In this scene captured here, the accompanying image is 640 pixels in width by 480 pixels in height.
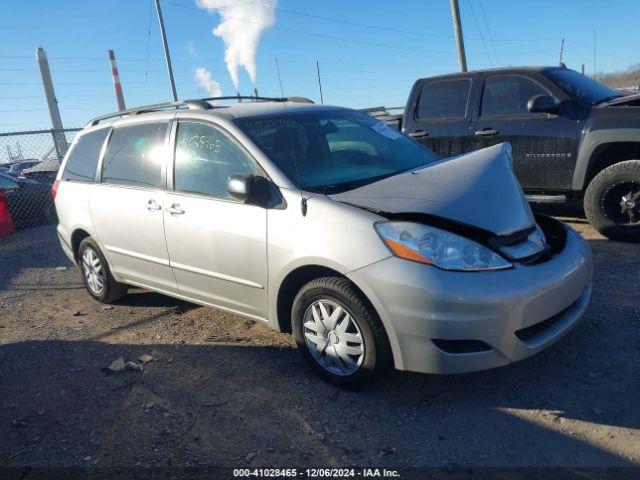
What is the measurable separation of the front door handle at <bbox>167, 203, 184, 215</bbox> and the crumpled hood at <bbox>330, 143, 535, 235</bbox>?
51.1 inches

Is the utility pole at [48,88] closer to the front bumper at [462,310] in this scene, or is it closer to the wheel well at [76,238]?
the wheel well at [76,238]

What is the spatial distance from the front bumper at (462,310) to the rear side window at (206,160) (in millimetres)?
1265

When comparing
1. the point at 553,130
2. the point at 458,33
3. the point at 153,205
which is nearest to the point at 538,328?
the point at 153,205

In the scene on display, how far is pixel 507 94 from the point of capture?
6254 mm

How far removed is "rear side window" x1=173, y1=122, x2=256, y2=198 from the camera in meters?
3.66

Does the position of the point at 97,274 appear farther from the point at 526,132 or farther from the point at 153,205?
the point at 526,132

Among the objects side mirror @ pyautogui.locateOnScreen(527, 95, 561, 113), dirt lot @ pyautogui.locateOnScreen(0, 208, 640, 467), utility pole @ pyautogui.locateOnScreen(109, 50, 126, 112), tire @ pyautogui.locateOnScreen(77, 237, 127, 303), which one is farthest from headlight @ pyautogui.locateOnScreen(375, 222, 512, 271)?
utility pole @ pyautogui.locateOnScreen(109, 50, 126, 112)

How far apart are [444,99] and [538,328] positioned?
4.48m

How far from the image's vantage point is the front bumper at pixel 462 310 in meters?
2.69

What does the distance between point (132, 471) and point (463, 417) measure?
1.73m

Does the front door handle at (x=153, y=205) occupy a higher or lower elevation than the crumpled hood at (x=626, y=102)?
lower

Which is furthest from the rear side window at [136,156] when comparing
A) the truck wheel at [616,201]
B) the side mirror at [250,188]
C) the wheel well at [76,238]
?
the truck wheel at [616,201]

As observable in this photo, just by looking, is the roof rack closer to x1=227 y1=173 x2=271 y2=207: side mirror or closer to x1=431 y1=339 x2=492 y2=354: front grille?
x1=227 y1=173 x2=271 y2=207: side mirror

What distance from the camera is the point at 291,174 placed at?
343 centimetres
